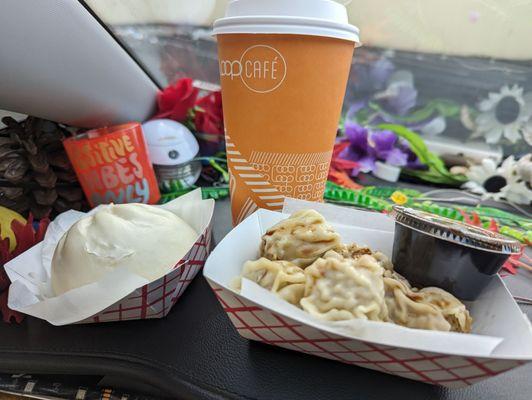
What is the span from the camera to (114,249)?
18.5 inches

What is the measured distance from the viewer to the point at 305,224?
0.48 meters

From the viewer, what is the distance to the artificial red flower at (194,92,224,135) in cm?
110

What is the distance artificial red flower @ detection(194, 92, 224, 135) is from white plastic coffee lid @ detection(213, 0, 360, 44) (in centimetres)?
57

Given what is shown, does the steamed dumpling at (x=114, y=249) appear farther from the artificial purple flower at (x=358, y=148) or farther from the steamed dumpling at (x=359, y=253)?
the artificial purple flower at (x=358, y=148)

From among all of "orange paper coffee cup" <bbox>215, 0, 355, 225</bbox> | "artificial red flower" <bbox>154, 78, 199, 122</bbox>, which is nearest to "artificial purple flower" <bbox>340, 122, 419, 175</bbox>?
"artificial red flower" <bbox>154, 78, 199, 122</bbox>

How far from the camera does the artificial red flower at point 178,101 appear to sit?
1.06 metres

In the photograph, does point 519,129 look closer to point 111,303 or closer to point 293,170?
point 293,170

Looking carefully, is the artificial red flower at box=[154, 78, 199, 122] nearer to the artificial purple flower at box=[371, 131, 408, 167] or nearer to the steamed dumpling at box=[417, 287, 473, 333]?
the artificial purple flower at box=[371, 131, 408, 167]

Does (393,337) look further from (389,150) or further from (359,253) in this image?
(389,150)

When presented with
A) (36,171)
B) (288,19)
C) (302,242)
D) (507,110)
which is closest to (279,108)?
(288,19)

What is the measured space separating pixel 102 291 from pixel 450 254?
446 mm

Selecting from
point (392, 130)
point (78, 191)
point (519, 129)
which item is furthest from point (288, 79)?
point (519, 129)

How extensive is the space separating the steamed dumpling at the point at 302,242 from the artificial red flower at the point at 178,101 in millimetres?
742

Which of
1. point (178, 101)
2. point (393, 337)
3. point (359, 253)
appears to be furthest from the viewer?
point (178, 101)
